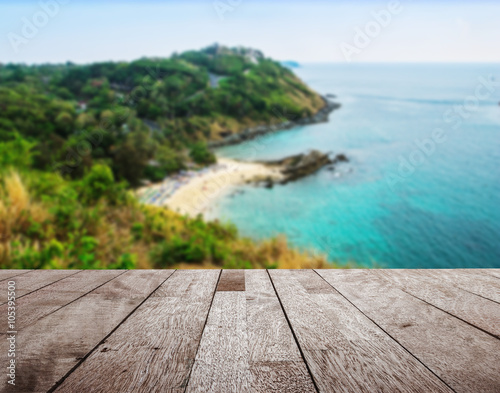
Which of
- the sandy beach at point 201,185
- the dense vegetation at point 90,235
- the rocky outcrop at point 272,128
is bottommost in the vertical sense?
the dense vegetation at point 90,235

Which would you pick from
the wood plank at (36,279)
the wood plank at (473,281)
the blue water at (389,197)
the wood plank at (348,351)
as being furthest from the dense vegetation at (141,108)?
the wood plank at (473,281)

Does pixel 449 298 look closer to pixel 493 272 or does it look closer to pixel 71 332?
pixel 493 272

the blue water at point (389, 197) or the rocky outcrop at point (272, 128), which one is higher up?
the rocky outcrop at point (272, 128)

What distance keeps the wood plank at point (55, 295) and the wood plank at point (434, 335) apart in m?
0.77

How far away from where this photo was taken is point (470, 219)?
16531 millimetres

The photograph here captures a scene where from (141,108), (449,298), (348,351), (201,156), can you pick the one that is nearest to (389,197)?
(201,156)

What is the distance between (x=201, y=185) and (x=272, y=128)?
61.6ft

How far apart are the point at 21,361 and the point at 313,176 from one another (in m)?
22.7

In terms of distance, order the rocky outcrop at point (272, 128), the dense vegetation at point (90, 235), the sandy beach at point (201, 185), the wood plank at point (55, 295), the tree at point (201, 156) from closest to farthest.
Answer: the wood plank at point (55, 295), the dense vegetation at point (90, 235), the sandy beach at point (201, 185), the tree at point (201, 156), the rocky outcrop at point (272, 128)

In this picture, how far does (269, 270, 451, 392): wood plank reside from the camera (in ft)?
1.61

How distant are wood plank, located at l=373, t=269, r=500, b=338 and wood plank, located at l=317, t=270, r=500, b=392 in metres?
0.04

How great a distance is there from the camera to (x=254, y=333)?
64 centimetres

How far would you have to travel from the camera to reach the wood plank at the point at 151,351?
1.58 feet

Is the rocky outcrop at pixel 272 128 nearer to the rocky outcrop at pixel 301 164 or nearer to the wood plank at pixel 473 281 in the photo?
the rocky outcrop at pixel 301 164
